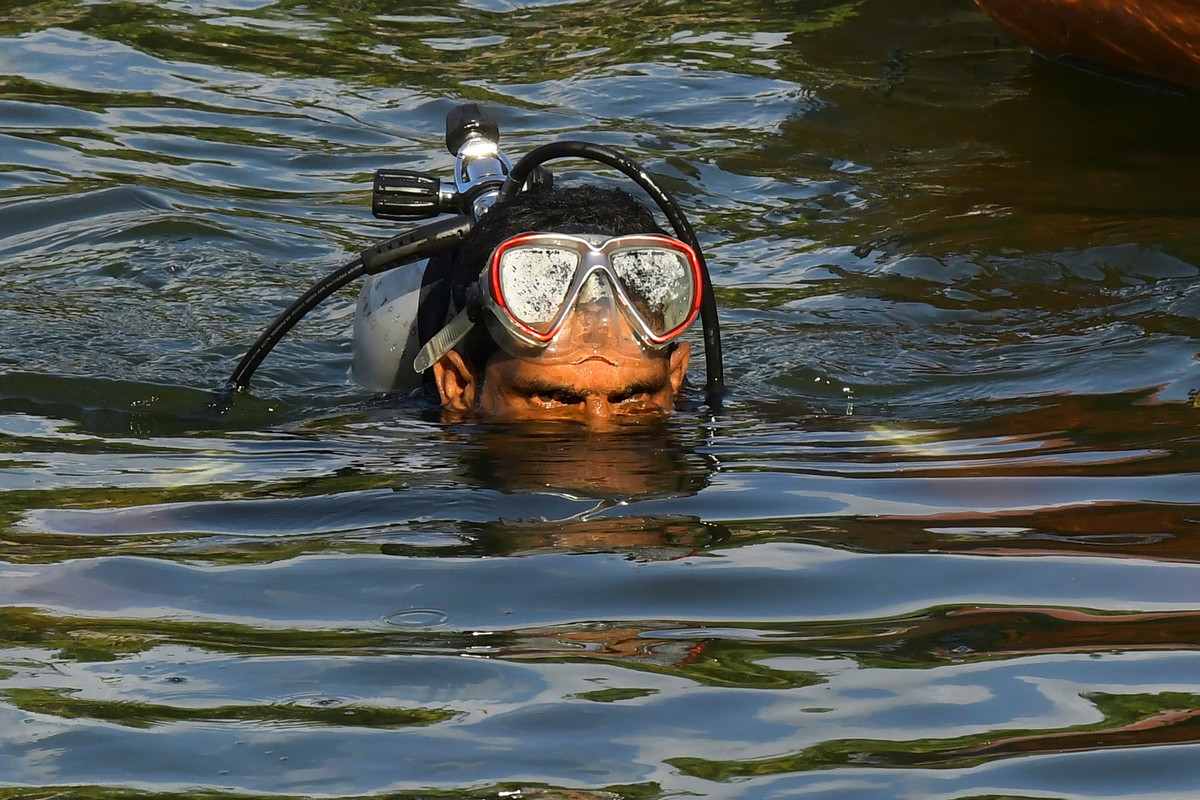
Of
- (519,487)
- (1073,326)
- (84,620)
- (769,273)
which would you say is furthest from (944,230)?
(84,620)

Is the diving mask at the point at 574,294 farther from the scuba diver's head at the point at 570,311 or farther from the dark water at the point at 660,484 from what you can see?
the dark water at the point at 660,484

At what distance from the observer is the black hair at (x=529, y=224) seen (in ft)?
15.7

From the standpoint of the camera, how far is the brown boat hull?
8.02 m

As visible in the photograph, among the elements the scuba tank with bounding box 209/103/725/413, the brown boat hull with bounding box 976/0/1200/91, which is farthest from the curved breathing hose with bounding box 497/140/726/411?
the brown boat hull with bounding box 976/0/1200/91

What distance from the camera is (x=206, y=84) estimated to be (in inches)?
397

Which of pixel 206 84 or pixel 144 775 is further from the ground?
pixel 206 84

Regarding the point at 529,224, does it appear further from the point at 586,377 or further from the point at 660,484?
the point at 660,484

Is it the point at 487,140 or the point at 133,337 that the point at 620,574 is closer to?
the point at 487,140

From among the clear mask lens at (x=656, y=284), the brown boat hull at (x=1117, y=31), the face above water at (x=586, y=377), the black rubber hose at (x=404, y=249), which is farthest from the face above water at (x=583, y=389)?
the brown boat hull at (x=1117, y=31)

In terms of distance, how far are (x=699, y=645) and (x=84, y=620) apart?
1.08 metres

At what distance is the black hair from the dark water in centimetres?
35

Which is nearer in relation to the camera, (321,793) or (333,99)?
(321,793)

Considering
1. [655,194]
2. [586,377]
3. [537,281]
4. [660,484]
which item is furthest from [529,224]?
[660,484]

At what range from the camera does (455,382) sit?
195 inches
